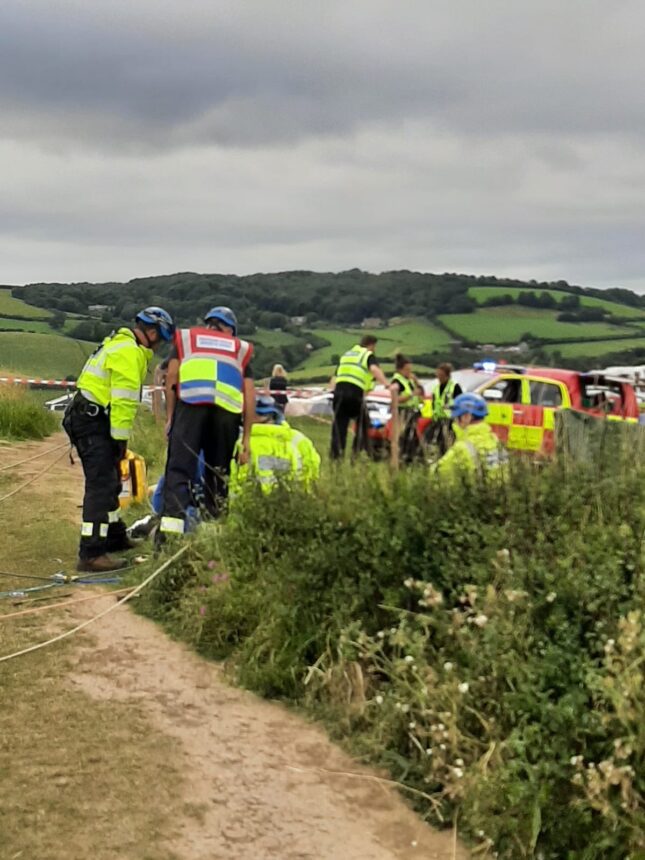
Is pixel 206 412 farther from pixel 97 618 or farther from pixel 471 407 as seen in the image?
pixel 471 407

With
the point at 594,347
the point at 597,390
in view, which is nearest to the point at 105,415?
the point at 597,390

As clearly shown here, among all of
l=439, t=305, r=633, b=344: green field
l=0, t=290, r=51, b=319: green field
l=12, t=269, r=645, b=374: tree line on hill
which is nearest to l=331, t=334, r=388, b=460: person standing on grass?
l=12, t=269, r=645, b=374: tree line on hill

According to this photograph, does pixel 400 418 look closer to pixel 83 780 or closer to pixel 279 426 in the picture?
pixel 279 426

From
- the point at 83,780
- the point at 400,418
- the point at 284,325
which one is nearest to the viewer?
the point at 83,780

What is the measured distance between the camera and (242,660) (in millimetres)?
5262

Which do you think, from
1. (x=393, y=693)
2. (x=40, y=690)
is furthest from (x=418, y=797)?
(x=40, y=690)

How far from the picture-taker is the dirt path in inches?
143

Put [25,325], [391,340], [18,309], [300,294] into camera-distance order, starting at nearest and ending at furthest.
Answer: [391,340] → [25,325] → [300,294] → [18,309]

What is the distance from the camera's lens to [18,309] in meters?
25.8

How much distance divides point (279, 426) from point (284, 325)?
57.0ft

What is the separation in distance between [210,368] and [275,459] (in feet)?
2.67

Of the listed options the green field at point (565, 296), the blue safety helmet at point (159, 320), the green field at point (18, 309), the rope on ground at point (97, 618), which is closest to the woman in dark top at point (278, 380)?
the green field at point (18, 309)

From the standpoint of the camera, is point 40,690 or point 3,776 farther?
point 40,690

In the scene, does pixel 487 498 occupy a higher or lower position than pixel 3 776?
higher
